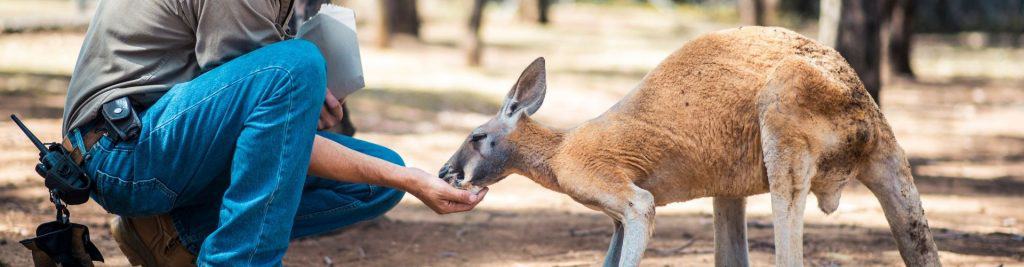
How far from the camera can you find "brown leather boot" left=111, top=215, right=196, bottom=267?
3.35 meters

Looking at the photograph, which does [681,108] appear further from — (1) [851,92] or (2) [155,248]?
(2) [155,248]

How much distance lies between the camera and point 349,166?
3.19 metres

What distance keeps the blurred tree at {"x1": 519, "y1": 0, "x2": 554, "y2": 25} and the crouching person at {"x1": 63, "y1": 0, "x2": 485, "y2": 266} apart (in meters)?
16.6

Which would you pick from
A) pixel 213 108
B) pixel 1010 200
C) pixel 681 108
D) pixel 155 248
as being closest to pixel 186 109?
pixel 213 108

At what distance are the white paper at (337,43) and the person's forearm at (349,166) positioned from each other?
255 mm

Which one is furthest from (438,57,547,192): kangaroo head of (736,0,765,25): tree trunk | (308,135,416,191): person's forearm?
(736,0,765,25): tree trunk

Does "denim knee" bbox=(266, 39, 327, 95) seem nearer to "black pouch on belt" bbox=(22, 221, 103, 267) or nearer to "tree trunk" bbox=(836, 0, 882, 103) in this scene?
"black pouch on belt" bbox=(22, 221, 103, 267)

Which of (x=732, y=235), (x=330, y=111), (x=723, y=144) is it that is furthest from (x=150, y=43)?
(x=732, y=235)

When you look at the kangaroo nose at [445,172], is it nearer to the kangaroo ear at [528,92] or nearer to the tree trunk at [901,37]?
the kangaroo ear at [528,92]

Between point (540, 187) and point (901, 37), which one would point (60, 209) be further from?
point (901, 37)

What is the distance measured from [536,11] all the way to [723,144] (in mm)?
16568

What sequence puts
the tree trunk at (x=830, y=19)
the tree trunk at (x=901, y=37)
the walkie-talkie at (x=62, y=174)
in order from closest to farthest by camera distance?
the walkie-talkie at (x=62, y=174) < the tree trunk at (x=830, y=19) < the tree trunk at (x=901, y=37)

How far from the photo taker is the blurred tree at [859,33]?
23.2 feet

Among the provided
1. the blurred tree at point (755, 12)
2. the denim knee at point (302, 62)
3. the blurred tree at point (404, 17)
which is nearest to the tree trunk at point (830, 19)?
the denim knee at point (302, 62)
